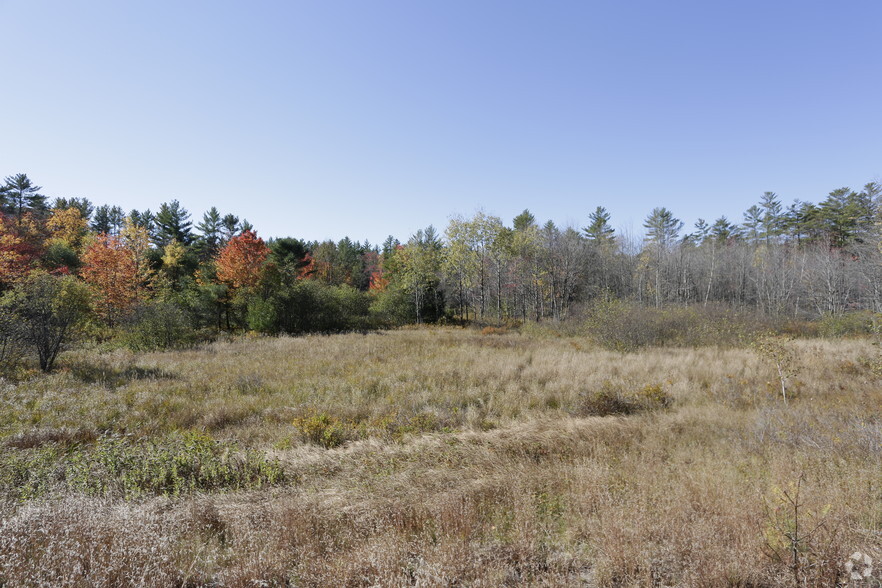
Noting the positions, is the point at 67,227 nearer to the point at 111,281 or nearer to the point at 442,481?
the point at 111,281

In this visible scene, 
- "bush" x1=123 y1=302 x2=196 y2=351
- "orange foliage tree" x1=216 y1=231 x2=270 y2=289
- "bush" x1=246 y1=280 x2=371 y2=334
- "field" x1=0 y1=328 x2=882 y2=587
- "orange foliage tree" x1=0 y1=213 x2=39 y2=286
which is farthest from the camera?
"orange foliage tree" x1=216 y1=231 x2=270 y2=289

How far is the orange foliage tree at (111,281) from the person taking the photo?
78.0 ft

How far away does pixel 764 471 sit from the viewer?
15.4 feet

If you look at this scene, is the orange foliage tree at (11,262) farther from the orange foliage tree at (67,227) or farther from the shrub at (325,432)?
the shrub at (325,432)

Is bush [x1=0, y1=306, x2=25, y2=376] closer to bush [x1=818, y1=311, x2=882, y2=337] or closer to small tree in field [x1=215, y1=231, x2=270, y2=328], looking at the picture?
small tree in field [x1=215, y1=231, x2=270, y2=328]

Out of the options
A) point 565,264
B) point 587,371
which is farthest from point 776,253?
point 587,371

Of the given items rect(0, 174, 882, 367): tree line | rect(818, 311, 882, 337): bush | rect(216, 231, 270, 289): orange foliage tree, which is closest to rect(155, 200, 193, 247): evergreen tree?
rect(0, 174, 882, 367): tree line

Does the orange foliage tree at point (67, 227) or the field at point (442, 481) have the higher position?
the orange foliage tree at point (67, 227)

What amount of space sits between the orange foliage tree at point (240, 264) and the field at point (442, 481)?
1837cm

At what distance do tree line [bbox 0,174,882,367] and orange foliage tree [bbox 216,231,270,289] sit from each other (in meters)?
0.10

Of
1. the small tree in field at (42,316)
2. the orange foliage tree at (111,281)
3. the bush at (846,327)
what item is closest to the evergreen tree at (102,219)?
the orange foliage tree at (111,281)

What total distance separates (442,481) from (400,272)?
29616 millimetres

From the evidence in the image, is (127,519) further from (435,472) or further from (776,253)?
(776,253)

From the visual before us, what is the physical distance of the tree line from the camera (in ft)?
77.3
